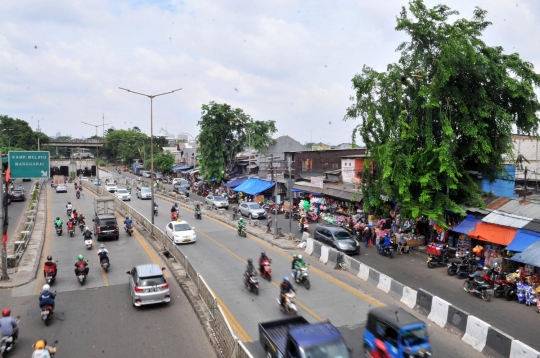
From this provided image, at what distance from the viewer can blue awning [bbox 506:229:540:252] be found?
17.2 m

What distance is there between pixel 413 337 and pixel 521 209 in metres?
13.4

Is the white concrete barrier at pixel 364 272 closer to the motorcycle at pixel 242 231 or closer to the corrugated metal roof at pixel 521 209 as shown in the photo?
the corrugated metal roof at pixel 521 209

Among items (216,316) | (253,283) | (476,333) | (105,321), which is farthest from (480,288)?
(105,321)

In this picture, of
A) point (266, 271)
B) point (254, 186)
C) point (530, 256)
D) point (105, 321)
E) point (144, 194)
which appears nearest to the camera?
point (105, 321)

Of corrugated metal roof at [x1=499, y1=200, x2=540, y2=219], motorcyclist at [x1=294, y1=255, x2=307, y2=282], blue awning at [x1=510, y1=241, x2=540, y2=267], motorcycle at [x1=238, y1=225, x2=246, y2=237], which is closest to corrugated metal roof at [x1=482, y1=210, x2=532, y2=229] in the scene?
corrugated metal roof at [x1=499, y1=200, x2=540, y2=219]

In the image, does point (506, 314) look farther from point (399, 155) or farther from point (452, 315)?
point (399, 155)

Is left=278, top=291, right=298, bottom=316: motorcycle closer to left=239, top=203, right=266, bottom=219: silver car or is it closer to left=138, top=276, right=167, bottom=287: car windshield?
left=138, top=276, right=167, bottom=287: car windshield

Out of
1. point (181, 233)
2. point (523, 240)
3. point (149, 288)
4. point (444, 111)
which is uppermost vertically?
point (444, 111)

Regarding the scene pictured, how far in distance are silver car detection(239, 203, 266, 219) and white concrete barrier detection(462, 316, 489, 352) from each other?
2491 cm

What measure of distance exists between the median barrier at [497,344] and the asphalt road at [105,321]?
7.63 metres

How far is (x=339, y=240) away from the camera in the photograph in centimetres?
2358

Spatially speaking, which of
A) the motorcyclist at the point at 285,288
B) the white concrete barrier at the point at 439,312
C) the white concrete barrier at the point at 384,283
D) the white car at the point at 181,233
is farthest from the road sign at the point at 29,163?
the white concrete barrier at the point at 439,312

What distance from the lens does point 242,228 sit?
2858 cm

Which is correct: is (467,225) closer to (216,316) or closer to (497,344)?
(497,344)
